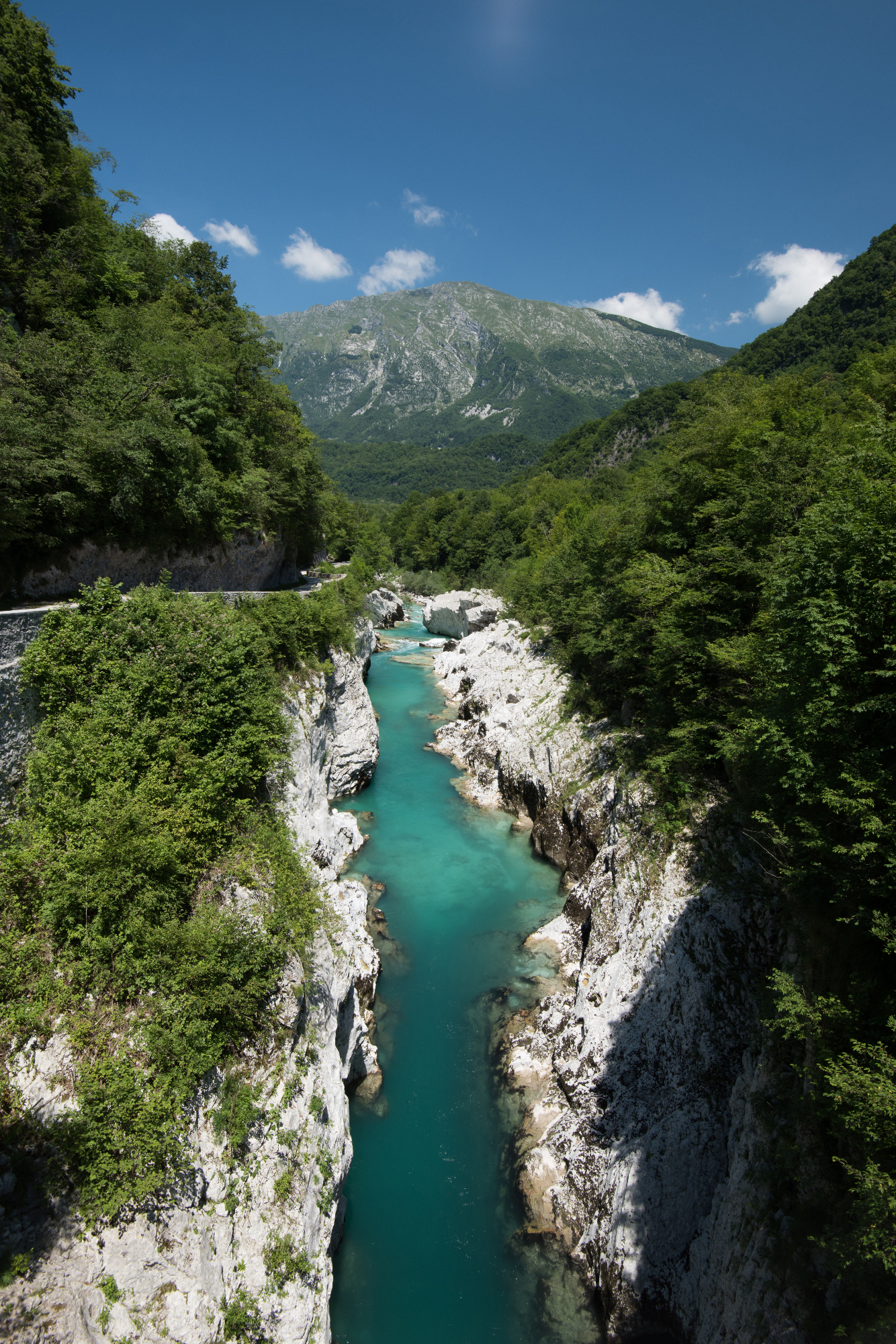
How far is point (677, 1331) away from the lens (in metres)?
8.59

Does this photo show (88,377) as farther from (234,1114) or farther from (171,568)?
(234,1114)

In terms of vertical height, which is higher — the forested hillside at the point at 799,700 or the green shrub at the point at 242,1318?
the forested hillside at the point at 799,700

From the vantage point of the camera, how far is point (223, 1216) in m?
7.03

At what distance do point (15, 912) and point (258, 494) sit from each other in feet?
50.2

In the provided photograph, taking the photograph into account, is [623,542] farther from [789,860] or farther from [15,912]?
[15,912]

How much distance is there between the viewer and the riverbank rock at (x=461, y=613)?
1884 inches

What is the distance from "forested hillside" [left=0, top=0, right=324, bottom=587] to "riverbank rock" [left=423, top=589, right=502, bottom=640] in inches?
1098

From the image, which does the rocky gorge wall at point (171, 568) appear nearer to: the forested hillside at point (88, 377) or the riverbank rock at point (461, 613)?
the forested hillside at point (88, 377)

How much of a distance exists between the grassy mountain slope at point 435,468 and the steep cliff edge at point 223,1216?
535 ft

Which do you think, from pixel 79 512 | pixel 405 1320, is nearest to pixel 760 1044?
pixel 405 1320

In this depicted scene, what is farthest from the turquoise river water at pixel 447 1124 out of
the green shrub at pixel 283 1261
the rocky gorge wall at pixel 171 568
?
the rocky gorge wall at pixel 171 568

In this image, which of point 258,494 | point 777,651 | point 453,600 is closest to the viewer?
point 777,651

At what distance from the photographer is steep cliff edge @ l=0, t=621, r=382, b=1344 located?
5836 mm

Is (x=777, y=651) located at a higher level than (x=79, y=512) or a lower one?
lower
